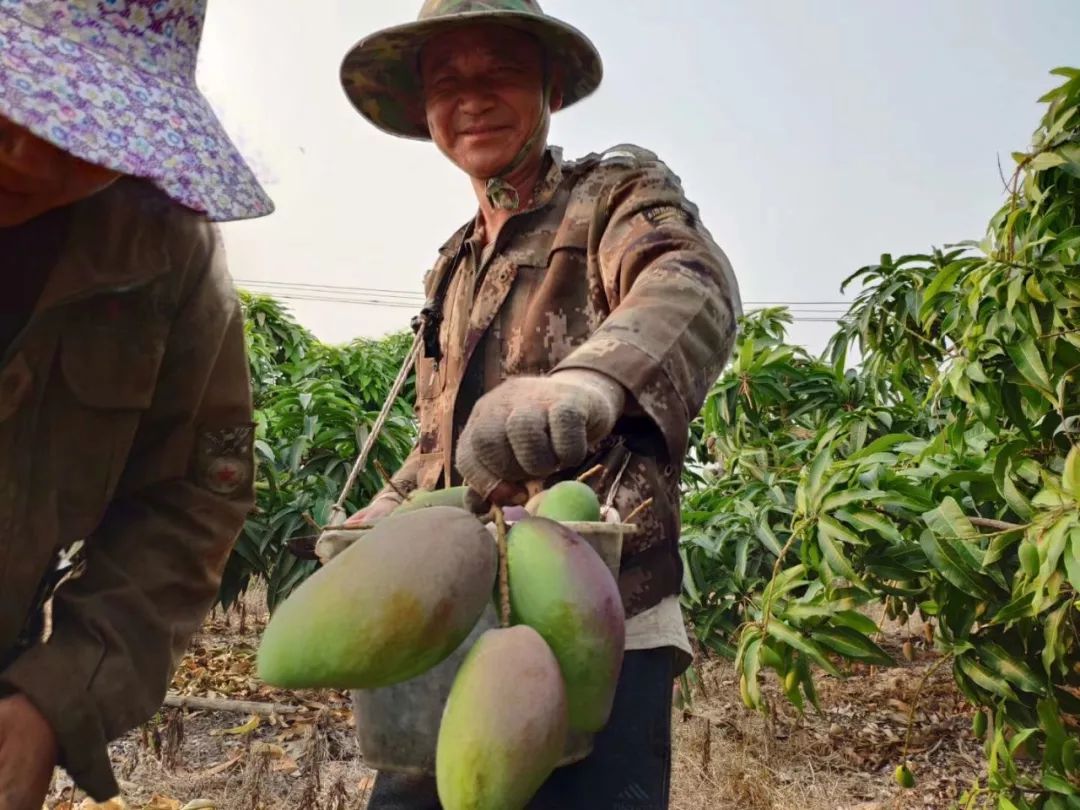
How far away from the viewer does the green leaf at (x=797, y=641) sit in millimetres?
1966

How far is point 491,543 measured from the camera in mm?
750

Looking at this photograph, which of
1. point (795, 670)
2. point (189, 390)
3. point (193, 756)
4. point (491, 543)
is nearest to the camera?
point (491, 543)

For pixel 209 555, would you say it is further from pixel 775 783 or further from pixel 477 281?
pixel 775 783

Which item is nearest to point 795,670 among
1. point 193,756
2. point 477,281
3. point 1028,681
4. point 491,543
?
point 1028,681

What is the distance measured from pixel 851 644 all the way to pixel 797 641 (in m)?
0.13

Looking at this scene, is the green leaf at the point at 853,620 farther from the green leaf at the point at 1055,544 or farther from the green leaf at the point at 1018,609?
the green leaf at the point at 1055,544

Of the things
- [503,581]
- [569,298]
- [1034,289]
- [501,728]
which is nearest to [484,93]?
[569,298]

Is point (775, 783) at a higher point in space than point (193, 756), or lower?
higher

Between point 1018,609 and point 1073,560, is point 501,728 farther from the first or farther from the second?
point 1018,609

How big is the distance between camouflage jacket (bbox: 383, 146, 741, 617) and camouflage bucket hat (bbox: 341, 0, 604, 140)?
14 cm

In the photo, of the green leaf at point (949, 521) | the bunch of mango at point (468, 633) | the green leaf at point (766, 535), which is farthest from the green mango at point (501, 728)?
the green leaf at point (766, 535)

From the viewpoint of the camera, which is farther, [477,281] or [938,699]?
[938,699]

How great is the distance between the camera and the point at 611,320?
1.15 metres

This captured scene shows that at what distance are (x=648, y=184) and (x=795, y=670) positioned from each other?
119 centimetres
